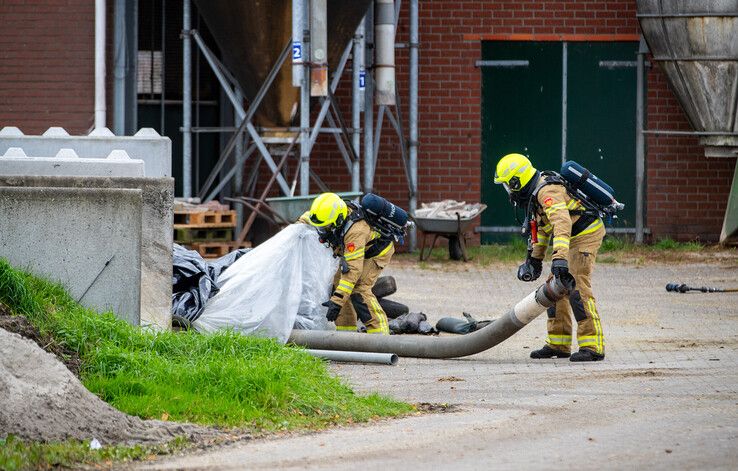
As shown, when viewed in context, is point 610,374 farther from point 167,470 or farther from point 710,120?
point 710,120

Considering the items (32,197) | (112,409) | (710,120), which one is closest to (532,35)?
(710,120)

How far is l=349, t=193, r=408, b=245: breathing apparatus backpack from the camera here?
1133 centimetres

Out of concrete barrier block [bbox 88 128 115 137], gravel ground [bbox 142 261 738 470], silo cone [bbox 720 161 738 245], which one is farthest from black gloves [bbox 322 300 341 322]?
silo cone [bbox 720 161 738 245]

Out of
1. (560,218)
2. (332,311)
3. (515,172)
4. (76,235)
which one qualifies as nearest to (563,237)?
(560,218)

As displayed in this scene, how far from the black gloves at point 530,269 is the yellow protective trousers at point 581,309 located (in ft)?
1.07

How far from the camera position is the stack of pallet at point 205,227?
16.0 metres

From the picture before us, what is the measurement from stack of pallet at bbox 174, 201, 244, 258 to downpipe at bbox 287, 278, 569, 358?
5182 mm

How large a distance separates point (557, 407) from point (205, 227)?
8352 millimetres

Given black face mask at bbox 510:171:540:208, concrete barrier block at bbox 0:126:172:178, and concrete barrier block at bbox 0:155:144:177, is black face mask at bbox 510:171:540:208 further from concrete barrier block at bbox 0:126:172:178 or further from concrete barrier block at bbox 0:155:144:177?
concrete barrier block at bbox 0:126:172:178

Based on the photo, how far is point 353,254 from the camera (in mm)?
11289

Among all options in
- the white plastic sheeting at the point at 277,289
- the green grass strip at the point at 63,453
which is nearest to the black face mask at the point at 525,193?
the white plastic sheeting at the point at 277,289

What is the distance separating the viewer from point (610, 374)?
9914 millimetres

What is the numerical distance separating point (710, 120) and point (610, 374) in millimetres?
9239

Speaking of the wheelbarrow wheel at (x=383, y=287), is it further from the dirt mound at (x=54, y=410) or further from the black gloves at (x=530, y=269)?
the dirt mound at (x=54, y=410)
